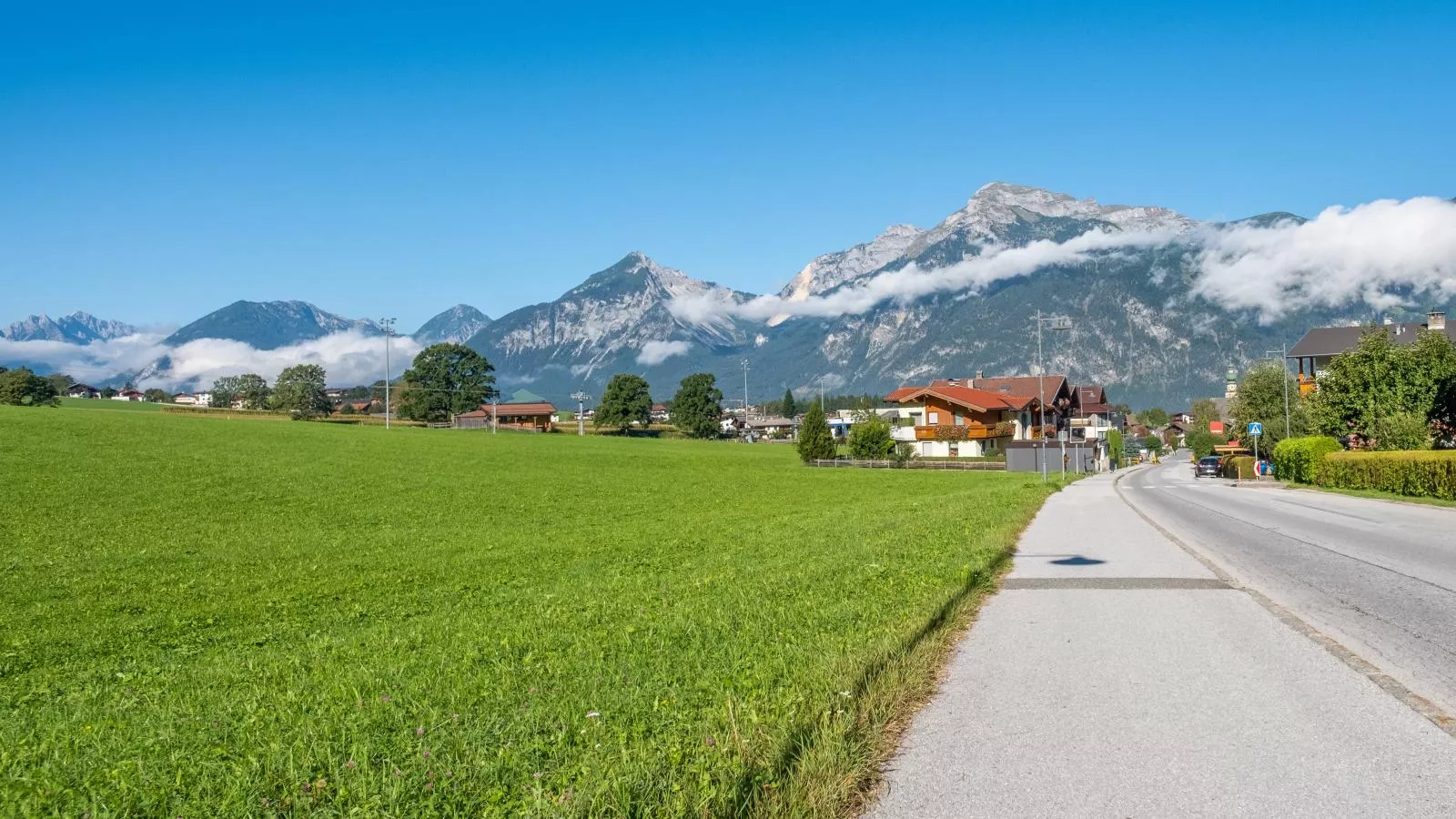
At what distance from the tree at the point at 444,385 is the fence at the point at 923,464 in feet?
228

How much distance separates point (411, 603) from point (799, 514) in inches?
811

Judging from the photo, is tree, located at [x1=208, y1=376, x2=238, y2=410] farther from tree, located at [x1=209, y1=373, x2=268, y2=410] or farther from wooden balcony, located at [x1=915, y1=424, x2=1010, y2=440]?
wooden balcony, located at [x1=915, y1=424, x2=1010, y2=440]

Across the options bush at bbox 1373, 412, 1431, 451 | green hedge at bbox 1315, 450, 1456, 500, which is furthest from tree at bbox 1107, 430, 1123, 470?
green hedge at bbox 1315, 450, 1456, 500

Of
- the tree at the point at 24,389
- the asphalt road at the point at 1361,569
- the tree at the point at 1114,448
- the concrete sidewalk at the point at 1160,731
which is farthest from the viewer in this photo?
the tree at the point at 1114,448

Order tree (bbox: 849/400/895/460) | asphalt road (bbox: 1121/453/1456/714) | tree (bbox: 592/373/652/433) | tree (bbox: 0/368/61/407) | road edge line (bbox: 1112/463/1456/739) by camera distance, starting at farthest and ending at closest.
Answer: tree (bbox: 592/373/652/433) → tree (bbox: 0/368/61/407) → tree (bbox: 849/400/895/460) → asphalt road (bbox: 1121/453/1456/714) → road edge line (bbox: 1112/463/1456/739)

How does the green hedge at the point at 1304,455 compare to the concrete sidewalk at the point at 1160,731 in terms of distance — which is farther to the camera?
the green hedge at the point at 1304,455

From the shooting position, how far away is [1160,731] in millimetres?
5824

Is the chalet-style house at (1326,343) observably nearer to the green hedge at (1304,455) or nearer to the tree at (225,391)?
the green hedge at (1304,455)

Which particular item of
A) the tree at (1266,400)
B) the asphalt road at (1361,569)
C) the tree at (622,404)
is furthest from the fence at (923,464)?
the tree at (622,404)

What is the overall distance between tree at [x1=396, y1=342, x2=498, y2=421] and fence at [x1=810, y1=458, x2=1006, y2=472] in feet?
228

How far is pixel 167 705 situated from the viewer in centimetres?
704

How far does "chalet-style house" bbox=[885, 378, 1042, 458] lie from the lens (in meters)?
103

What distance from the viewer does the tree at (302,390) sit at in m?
139

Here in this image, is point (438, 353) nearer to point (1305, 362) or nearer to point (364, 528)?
point (1305, 362)
